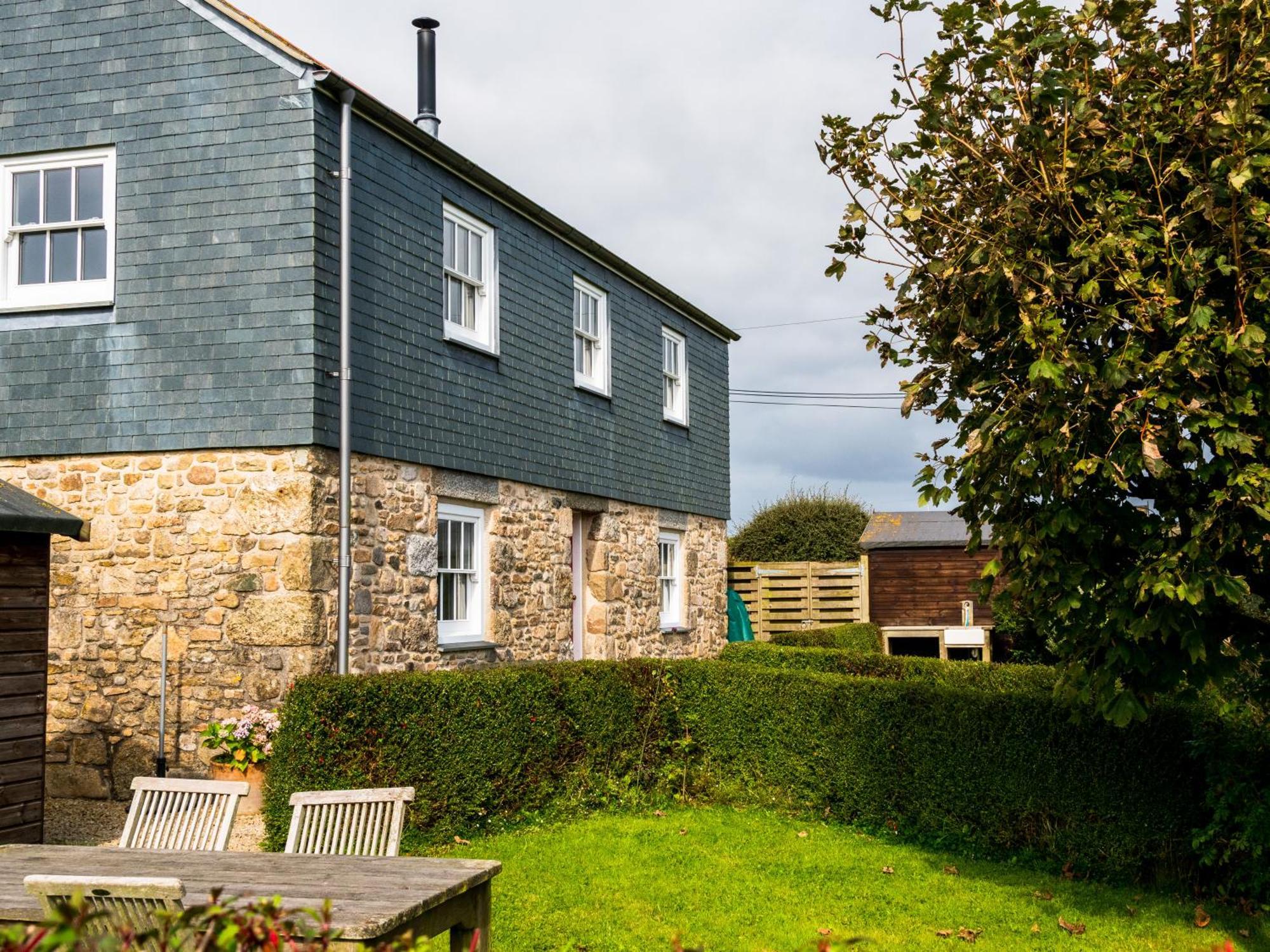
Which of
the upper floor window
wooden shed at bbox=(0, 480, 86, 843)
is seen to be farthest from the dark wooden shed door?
the upper floor window

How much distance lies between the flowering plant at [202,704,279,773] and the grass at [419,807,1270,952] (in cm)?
226

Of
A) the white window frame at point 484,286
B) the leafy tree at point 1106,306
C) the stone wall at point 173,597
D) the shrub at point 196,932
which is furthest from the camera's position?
the white window frame at point 484,286

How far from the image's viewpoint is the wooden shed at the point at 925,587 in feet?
73.8

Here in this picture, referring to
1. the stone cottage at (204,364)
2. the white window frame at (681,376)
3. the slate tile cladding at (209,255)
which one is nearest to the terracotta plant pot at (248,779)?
the stone cottage at (204,364)

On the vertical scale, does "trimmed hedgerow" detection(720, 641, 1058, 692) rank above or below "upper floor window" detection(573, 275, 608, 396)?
below

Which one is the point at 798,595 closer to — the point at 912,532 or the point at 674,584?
the point at 912,532

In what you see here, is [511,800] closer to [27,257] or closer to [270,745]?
[270,745]

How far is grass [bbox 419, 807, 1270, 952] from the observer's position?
6.77 m

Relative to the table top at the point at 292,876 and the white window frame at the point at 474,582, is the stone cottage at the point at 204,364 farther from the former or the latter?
the table top at the point at 292,876

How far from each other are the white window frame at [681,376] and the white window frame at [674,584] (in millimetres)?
1781

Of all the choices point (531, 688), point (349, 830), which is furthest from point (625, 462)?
point (349, 830)

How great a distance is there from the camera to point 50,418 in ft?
36.1

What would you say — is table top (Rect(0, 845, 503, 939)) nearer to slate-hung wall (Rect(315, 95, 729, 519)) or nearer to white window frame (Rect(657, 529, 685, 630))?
slate-hung wall (Rect(315, 95, 729, 519))

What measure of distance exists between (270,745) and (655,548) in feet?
27.7
